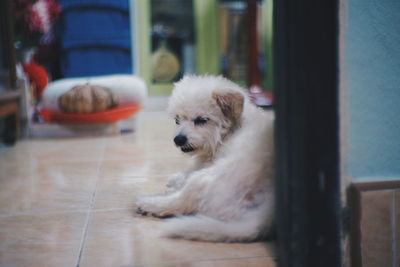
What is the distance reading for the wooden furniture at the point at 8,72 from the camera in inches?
107

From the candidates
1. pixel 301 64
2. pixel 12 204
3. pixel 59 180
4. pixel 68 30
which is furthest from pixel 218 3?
pixel 301 64

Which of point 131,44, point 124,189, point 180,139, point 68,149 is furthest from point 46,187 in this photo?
point 131,44

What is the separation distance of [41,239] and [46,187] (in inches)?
23.7

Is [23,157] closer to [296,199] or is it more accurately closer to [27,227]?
[27,227]

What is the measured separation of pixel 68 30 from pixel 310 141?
154 inches

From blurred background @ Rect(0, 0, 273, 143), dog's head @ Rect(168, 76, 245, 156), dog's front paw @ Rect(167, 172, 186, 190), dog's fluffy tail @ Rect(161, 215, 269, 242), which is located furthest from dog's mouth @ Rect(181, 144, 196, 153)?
blurred background @ Rect(0, 0, 273, 143)

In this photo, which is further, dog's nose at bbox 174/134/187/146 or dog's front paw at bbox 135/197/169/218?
dog's nose at bbox 174/134/187/146

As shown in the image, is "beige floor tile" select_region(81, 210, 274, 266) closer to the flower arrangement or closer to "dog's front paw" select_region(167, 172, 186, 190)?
"dog's front paw" select_region(167, 172, 186, 190)

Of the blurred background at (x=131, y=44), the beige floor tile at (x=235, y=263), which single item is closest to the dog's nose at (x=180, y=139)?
the beige floor tile at (x=235, y=263)

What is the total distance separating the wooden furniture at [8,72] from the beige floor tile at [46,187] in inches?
26.6

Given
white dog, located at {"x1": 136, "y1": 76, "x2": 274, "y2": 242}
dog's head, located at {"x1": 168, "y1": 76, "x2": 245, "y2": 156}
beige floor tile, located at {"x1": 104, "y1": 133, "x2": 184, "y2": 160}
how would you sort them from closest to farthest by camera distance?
white dog, located at {"x1": 136, "y1": 76, "x2": 274, "y2": 242}, dog's head, located at {"x1": 168, "y1": 76, "x2": 245, "y2": 156}, beige floor tile, located at {"x1": 104, "y1": 133, "x2": 184, "y2": 160}

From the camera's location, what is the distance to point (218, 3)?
15.1 ft

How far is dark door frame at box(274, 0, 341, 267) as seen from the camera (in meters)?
0.79

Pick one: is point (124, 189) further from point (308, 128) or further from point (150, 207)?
point (308, 128)
